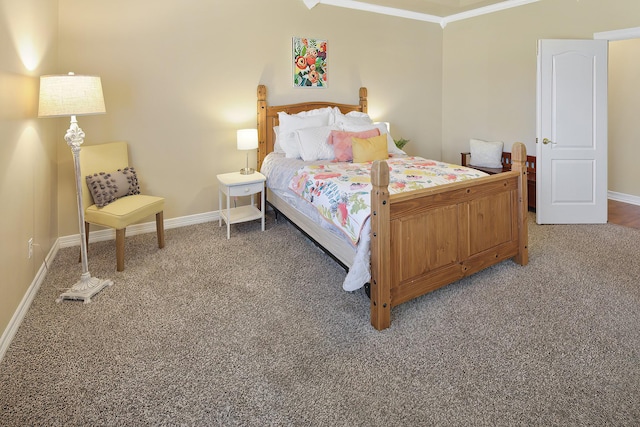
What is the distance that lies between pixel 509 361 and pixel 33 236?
3.20 metres

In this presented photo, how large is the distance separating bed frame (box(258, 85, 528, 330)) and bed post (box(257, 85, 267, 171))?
1498mm

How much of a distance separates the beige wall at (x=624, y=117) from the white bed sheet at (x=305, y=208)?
13.9 feet

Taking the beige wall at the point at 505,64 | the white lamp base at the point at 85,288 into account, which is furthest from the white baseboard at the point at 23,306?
the beige wall at the point at 505,64

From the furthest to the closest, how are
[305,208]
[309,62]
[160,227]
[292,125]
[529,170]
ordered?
[529,170]
[309,62]
[292,125]
[160,227]
[305,208]

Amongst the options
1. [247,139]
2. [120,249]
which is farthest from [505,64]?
[120,249]

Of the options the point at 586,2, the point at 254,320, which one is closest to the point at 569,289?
the point at 254,320

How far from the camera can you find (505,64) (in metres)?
4.88

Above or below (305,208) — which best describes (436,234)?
below

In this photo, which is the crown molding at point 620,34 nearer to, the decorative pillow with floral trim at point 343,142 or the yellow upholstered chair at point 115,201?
the decorative pillow with floral trim at point 343,142

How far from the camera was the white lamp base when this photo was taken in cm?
254

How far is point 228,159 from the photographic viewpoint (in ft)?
14.1

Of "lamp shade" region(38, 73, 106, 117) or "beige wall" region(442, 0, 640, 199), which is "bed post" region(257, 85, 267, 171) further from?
"beige wall" region(442, 0, 640, 199)

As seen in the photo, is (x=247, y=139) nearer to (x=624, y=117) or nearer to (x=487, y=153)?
(x=487, y=153)

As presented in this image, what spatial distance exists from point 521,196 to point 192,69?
3396mm
